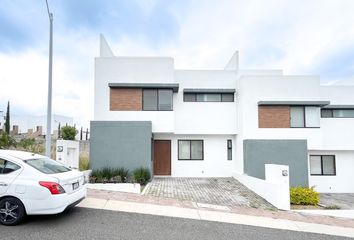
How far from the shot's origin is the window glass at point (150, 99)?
13258mm

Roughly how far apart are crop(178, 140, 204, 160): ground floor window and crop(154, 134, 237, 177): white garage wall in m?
0.20

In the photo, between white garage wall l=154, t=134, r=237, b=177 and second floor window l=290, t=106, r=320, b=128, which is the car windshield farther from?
second floor window l=290, t=106, r=320, b=128

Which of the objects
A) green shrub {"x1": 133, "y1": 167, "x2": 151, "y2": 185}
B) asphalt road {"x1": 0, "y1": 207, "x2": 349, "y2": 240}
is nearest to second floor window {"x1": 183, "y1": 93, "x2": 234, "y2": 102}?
green shrub {"x1": 133, "y1": 167, "x2": 151, "y2": 185}

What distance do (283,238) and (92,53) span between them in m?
13.9

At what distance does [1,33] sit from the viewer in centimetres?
986

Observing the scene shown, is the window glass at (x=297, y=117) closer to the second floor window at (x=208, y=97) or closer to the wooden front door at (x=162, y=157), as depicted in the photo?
the second floor window at (x=208, y=97)

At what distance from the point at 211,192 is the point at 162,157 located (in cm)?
486

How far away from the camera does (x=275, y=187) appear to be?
8.98 metres

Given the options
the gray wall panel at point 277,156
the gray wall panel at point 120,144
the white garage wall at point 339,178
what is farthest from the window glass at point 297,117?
the gray wall panel at point 120,144

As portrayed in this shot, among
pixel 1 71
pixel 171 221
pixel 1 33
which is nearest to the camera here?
pixel 171 221

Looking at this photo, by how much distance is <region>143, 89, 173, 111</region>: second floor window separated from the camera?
1327 centimetres

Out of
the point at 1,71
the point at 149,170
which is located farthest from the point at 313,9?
the point at 1,71

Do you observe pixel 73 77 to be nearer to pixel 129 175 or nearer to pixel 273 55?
pixel 129 175

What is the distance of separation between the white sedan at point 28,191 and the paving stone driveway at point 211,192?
4.57 m
